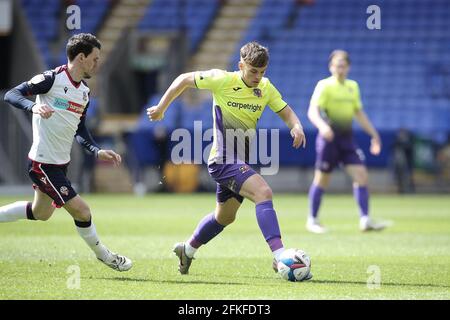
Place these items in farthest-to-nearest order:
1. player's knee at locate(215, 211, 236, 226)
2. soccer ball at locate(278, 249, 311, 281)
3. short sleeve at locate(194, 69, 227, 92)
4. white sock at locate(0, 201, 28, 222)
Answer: white sock at locate(0, 201, 28, 222), player's knee at locate(215, 211, 236, 226), short sleeve at locate(194, 69, 227, 92), soccer ball at locate(278, 249, 311, 281)

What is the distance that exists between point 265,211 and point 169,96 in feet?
4.33

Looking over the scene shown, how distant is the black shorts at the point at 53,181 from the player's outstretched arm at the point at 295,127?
6.71 feet

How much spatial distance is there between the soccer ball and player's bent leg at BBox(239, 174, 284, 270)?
0.27 feet

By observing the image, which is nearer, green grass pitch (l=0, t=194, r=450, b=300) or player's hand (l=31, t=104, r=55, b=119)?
green grass pitch (l=0, t=194, r=450, b=300)

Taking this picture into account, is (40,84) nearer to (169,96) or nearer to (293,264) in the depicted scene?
(169,96)

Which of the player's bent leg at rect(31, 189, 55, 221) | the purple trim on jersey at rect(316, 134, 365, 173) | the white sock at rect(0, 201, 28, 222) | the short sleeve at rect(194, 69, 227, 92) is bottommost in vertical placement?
the purple trim on jersey at rect(316, 134, 365, 173)

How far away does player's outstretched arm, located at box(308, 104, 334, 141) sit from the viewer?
13617 mm

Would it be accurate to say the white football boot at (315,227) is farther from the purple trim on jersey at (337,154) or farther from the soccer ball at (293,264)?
the soccer ball at (293,264)

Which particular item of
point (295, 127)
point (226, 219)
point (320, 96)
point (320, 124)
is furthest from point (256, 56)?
point (320, 96)

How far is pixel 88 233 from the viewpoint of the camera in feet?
30.0

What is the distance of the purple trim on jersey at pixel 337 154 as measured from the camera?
575 inches

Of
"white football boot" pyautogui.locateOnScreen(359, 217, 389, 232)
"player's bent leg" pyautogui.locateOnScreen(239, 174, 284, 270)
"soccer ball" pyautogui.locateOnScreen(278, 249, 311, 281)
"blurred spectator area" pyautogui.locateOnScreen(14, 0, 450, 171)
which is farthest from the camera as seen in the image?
"blurred spectator area" pyautogui.locateOnScreen(14, 0, 450, 171)

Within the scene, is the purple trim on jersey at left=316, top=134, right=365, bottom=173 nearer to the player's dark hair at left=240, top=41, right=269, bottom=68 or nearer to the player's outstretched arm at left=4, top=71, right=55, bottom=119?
the player's dark hair at left=240, top=41, right=269, bottom=68

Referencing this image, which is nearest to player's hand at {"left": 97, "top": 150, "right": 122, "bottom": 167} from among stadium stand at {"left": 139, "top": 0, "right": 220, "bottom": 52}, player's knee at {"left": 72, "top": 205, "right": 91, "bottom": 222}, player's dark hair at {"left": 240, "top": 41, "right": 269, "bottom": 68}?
player's knee at {"left": 72, "top": 205, "right": 91, "bottom": 222}
